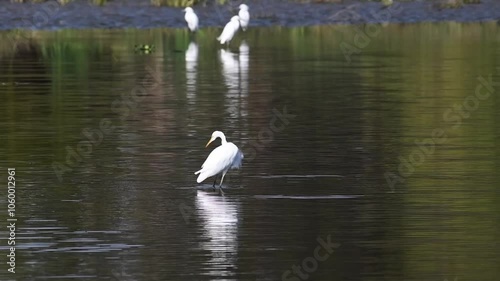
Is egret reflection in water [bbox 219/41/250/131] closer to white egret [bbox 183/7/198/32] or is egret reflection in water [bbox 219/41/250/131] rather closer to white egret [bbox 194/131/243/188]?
white egret [bbox 183/7/198/32]

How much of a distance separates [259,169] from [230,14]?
3462 centimetres

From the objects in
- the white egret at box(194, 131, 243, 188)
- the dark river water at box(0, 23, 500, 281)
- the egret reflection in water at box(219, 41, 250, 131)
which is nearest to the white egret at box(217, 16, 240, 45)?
the egret reflection in water at box(219, 41, 250, 131)

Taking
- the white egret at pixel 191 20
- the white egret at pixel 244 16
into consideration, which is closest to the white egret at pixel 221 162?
the white egret at pixel 244 16

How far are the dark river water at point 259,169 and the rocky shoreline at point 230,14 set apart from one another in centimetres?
1288

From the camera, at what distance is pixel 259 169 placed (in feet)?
57.7

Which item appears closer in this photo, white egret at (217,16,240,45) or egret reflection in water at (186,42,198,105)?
egret reflection in water at (186,42,198,105)

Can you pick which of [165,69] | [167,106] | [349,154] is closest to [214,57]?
[165,69]

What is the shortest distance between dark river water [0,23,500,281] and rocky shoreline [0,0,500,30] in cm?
1288

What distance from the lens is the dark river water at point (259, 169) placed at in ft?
40.0

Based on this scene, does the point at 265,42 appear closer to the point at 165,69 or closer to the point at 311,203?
the point at 165,69

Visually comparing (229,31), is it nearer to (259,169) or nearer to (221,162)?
(259,169)

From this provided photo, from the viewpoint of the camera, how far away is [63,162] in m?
18.1

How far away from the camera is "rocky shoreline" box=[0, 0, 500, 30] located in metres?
48.4

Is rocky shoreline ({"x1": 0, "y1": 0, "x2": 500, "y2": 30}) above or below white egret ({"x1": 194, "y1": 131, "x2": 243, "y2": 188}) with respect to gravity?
below
